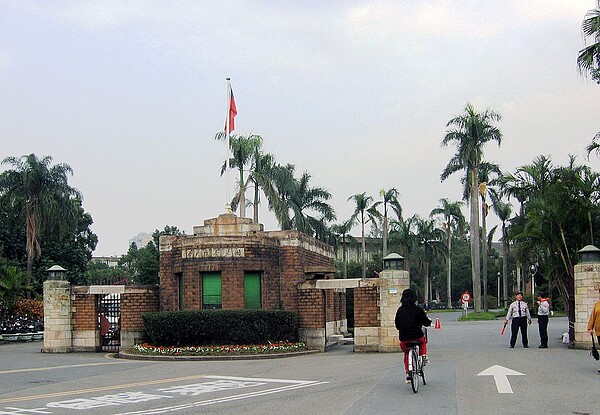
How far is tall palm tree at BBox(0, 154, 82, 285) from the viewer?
48.9 m

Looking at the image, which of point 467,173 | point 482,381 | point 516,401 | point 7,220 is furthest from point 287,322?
point 7,220

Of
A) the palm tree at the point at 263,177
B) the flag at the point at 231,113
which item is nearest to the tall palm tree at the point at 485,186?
the palm tree at the point at 263,177

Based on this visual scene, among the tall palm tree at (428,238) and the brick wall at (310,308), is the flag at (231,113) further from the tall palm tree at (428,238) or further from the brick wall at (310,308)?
the tall palm tree at (428,238)

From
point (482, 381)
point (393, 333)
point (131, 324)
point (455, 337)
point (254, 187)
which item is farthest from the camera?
point (254, 187)

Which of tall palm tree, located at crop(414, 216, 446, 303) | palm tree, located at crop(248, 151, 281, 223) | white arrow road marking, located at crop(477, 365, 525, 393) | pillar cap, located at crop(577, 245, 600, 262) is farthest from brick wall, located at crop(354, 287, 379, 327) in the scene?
tall palm tree, located at crop(414, 216, 446, 303)

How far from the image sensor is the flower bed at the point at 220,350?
71.0 feet

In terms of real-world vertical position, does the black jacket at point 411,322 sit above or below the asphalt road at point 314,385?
above

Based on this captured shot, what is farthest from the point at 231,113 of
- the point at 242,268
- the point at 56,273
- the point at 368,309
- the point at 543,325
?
the point at 543,325

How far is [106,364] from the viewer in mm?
20469

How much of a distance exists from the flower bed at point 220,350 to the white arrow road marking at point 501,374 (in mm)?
7667

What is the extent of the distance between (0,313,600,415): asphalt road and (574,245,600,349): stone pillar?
599 mm

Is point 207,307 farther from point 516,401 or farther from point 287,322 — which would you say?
point 516,401

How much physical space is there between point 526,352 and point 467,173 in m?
33.8

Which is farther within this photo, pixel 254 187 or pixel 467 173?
pixel 467 173
